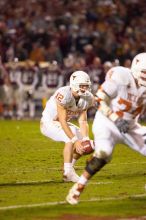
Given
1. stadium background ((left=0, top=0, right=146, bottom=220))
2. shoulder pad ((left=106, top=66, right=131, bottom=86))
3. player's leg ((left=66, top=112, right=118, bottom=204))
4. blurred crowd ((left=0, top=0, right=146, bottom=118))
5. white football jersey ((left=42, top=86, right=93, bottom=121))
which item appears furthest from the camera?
blurred crowd ((left=0, top=0, right=146, bottom=118))

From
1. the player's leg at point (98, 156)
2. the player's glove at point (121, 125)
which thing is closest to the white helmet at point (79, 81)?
the player's leg at point (98, 156)

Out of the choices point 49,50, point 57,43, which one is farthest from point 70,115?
point 57,43

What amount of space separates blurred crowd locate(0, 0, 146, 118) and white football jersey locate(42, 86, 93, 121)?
856 centimetres

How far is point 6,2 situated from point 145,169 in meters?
12.1

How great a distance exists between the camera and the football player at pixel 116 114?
23.4ft

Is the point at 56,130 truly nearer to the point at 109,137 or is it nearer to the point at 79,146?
the point at 79,146

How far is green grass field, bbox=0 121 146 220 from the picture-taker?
6848 millimetres

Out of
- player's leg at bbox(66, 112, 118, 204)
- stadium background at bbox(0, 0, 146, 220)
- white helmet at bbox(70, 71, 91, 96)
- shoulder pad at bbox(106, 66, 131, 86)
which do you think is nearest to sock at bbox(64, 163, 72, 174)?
white helmet at bbox(70, 71, 91, 96)

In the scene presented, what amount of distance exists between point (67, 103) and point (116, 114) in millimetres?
1541

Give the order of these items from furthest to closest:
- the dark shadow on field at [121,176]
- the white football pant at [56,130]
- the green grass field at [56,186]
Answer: the dark shadow on field at [121,176] < the white football pant at [56,130] < the green grass field at [56,186]

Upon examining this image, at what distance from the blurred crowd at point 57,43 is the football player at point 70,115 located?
8.63 metres

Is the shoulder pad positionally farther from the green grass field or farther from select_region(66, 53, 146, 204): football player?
the green grass field

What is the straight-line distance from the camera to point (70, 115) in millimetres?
9148

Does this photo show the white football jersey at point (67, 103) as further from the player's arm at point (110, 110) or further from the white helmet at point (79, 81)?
the player's arm at point (110, 110)
